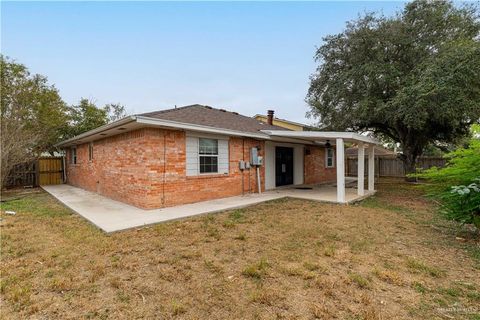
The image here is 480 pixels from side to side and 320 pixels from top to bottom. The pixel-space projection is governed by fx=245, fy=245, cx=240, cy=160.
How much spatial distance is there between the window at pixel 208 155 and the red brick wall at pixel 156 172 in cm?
31

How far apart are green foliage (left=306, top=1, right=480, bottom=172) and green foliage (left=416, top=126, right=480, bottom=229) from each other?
5.68 m

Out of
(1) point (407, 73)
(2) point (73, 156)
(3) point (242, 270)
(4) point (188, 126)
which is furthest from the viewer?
(2) point (73, 156)

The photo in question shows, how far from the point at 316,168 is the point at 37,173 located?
16.6 m

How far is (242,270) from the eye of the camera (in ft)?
11.1

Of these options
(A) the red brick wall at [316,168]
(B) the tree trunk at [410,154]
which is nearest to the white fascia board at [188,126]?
(A) the red brick wall at [316,168]

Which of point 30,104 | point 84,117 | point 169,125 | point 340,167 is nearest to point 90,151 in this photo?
point 30,104

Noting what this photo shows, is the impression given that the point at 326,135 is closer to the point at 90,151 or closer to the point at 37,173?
the point at 90,151

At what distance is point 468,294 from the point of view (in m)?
2.80


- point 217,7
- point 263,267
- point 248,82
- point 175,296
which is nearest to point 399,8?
point 217,7

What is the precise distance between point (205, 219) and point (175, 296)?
331 cm

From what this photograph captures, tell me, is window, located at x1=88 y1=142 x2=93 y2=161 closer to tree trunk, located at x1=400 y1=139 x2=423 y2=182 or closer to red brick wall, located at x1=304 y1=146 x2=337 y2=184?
red brick wall, located at x1=304 y1=146 x2=337 y2=184

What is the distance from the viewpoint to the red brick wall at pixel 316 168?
45.5 feet

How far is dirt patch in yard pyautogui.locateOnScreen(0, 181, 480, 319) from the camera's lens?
255 cm

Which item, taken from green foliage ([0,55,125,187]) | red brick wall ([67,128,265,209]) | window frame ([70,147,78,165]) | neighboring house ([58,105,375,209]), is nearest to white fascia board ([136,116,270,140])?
neighboring house ([58,105,375,209])
